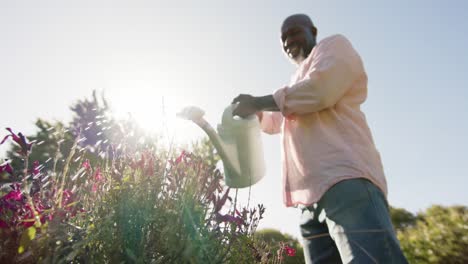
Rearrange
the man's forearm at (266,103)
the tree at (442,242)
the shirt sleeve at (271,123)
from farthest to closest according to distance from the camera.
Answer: the tree at (442,242), the shirt sleeve at (271,123), the man's forearm at (266,103)

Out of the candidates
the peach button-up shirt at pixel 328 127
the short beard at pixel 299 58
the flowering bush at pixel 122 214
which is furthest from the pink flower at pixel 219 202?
the short beard at pixel 299 58

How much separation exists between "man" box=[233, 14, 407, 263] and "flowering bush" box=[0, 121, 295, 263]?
0.42 metres

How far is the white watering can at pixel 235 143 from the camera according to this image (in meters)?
1.89

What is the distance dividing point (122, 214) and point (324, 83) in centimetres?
110

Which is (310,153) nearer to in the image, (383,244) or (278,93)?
(278,93)

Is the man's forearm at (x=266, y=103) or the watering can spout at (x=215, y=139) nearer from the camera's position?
the man's forearm at (x=266, y=103)

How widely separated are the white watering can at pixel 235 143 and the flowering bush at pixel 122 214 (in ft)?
1.33

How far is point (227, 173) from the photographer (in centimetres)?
195

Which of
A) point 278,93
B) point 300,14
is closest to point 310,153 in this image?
Result: point 278,93

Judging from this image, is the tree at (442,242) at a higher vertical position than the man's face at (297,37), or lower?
lower

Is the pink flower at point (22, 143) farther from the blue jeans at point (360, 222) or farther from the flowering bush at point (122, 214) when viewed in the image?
the blue jeans at point (360, 222)

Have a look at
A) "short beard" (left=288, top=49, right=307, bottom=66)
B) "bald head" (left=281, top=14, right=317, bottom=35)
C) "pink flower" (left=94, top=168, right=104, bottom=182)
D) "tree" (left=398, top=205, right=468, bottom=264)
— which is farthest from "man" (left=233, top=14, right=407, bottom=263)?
"tree" (left=398, top=205, right=468, bottom=264)

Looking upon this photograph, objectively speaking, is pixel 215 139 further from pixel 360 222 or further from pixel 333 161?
pixel 360 222

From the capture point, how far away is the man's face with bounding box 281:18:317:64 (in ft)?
6.89
